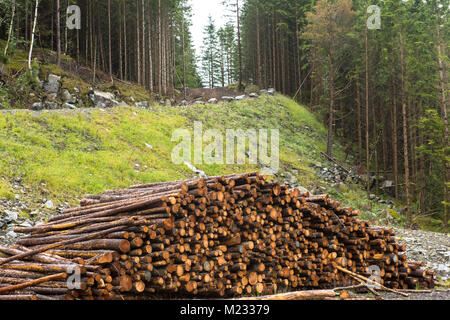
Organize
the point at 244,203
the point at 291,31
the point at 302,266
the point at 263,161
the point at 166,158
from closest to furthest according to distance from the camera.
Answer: the point at 244,203 < the point at 302,266 < the point at 166,158 < the point at 263,161 < the point at 291,31

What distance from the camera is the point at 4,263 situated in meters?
5.85

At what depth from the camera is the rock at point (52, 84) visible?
77.9ft

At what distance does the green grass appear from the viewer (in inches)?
452

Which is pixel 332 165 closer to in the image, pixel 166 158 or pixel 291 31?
pixel 166 158

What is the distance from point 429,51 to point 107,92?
21.6 meters

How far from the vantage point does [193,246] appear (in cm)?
598

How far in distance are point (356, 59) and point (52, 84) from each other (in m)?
20.6

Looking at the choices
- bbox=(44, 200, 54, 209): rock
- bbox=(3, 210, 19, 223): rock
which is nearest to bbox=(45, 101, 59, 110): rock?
bbox=(44, 200, 54, 209): rock

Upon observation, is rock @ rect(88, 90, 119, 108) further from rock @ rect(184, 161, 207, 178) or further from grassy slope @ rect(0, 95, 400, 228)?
rock @ rect(184, 161, 207, 178)

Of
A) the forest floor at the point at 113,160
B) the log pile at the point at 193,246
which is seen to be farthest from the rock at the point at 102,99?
the log pile at the point at 193,246

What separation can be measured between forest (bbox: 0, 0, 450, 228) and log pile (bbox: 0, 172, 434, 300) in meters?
13.6

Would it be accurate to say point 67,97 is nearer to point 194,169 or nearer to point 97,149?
point 97,149

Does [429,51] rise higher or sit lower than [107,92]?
higher

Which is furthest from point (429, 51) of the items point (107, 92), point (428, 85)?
point (107, 92)
